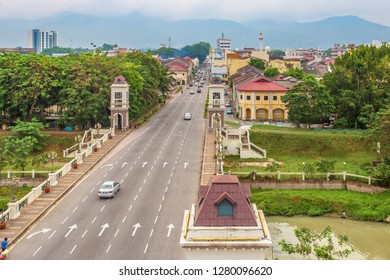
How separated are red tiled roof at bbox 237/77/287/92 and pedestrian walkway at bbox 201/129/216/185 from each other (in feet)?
69.6

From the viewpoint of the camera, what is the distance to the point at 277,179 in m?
51.4

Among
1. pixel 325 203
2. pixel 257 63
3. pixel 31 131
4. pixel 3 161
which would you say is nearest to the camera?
pixel 325 203

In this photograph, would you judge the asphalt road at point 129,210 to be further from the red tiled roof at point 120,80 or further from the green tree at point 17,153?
the red tiled roof at point 120,80

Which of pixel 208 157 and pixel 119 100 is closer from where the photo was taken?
pixel 208 157

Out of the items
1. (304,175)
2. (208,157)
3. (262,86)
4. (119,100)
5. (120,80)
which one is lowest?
(304,175)

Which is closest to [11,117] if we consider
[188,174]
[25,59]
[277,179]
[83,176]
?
[25,59]

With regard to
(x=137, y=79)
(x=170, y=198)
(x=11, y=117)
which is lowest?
(x=170, y=198)

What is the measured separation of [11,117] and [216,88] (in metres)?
28.0

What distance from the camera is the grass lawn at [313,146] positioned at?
198 ft

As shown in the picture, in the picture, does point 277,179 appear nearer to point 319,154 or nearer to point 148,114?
point 319,154

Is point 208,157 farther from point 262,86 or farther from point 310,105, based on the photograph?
point 262,86

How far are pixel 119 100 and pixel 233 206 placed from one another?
5041 cm

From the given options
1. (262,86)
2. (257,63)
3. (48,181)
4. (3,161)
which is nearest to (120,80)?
(3,161)

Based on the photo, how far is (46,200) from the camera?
1759 inches
